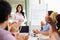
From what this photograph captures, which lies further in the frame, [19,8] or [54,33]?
[19,8]

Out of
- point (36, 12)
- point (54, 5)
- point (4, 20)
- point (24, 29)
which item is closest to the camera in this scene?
point (4, 20)

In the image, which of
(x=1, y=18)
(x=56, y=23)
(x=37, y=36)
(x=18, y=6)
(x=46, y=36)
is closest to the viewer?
(x=1, y=18)

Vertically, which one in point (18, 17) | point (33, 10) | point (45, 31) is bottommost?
point (45, 31)

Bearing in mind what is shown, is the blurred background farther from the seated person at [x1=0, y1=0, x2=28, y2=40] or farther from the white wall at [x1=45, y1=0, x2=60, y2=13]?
the seated person at [x1=0, y1=0, x2=28, y2=40]

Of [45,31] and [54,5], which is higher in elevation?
[54,5]

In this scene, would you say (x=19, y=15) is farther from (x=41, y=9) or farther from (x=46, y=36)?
(x=46, y=36)

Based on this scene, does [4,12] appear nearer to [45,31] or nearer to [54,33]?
[54,33]

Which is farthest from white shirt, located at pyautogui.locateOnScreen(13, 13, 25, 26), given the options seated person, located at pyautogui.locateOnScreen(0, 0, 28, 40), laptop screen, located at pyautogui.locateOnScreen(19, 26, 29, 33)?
seated person, located at pyautogui.locateOnScreen(0, 0, 28, 40)

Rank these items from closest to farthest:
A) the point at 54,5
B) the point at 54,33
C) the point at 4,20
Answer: the point at 4,20
the point at 54,33
the point at 54,5

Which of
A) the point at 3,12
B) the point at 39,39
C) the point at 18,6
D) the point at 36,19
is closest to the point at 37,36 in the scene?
the point at 39,39

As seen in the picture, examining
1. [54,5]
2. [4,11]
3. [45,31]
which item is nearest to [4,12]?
[4,11]

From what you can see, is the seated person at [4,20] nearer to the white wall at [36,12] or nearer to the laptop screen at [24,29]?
the laptop screen at [24,29]

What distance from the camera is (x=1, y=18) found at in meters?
1.56

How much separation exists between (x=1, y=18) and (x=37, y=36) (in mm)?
1579
